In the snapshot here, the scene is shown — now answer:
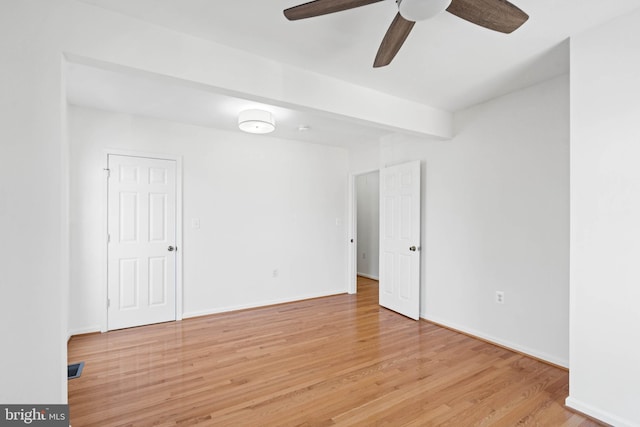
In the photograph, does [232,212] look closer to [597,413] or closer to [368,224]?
[368,224]

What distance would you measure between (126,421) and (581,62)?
3742 millimetres

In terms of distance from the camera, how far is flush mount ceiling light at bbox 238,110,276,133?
3201mm

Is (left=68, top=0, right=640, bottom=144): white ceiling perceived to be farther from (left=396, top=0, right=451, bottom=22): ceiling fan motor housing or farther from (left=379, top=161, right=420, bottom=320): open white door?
(left=379, top=161, right=420, bottom=320): open white door

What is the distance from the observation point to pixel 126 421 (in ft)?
6.23

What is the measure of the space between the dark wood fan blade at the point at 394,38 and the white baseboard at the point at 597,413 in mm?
2558

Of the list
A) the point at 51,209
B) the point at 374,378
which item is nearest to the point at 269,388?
the point at 374,378

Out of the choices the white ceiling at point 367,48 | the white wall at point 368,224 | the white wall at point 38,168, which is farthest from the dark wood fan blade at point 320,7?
the white wall at point 368,224

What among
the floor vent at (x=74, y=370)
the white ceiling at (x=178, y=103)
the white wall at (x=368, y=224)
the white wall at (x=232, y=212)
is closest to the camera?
the floor vent at (x=74, y=370)

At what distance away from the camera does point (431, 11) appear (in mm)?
1360

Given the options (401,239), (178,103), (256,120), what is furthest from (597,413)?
(178,103)

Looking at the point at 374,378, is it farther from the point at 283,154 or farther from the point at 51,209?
the point at 283,154

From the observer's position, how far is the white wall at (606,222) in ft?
5.96

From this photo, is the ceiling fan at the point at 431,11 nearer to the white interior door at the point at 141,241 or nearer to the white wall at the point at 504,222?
the white wall at the point at 504,222

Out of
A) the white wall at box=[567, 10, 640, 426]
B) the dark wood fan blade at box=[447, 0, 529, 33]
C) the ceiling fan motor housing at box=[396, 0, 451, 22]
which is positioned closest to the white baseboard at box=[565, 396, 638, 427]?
the white wall at box=[567, 10, 640, 426]
